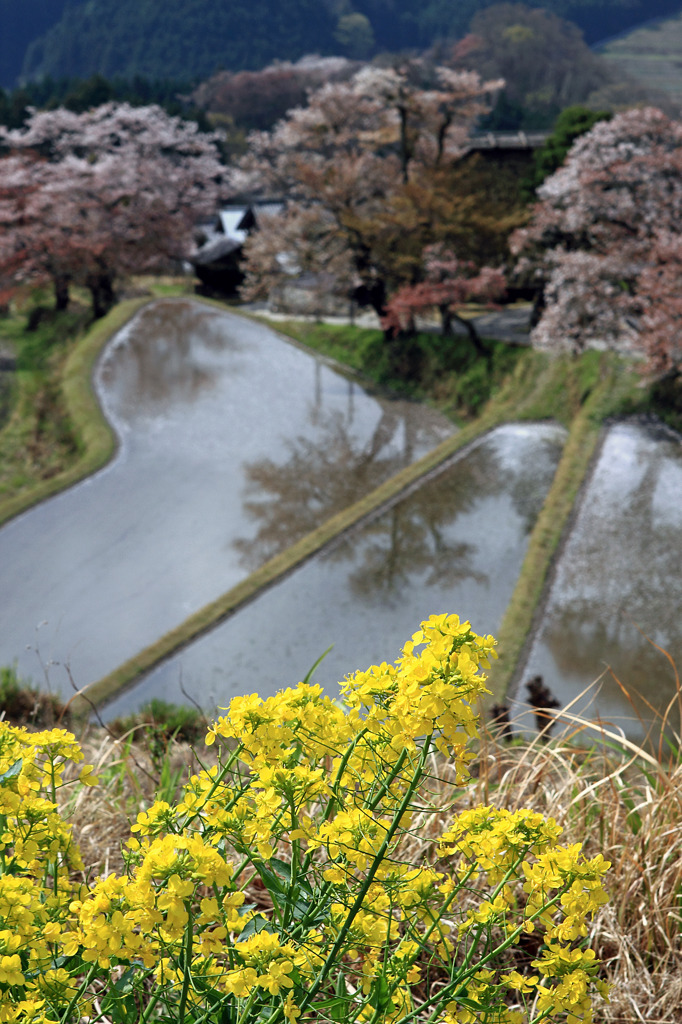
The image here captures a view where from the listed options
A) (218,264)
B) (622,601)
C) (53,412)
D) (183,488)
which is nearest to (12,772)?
(622,601)

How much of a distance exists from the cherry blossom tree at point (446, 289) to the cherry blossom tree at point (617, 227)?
4.83 ft

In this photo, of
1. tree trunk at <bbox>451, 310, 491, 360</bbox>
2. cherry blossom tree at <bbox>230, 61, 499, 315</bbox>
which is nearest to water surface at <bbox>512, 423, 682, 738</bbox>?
tree trunk at <bbox>451, 310, 491, 360</bbox>

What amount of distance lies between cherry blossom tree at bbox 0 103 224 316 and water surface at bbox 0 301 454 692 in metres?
3.75

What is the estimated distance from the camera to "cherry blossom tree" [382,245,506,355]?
14.5 m

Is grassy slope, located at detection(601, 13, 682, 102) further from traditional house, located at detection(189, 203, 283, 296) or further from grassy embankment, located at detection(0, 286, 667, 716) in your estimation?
grassy embankment, located at detection(0, 286, 667, 716)

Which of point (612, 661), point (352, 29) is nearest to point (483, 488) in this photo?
point (612, 661)

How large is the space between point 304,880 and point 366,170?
17.1 meters

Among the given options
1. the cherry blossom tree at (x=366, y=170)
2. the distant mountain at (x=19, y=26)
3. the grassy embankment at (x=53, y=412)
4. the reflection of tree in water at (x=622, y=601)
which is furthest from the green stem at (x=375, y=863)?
the distant mountain at (x=19, y=26)

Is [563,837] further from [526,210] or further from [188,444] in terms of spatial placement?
[526,210]

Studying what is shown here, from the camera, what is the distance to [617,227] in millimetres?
12508

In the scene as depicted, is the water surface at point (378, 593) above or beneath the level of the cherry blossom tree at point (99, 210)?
beneath

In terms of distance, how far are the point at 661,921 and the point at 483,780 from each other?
574 millimetres

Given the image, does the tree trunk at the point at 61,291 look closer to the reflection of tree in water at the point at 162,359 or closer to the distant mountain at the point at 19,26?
the reflection of tree in water at the point at 162,359

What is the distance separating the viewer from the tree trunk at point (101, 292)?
19375mm
